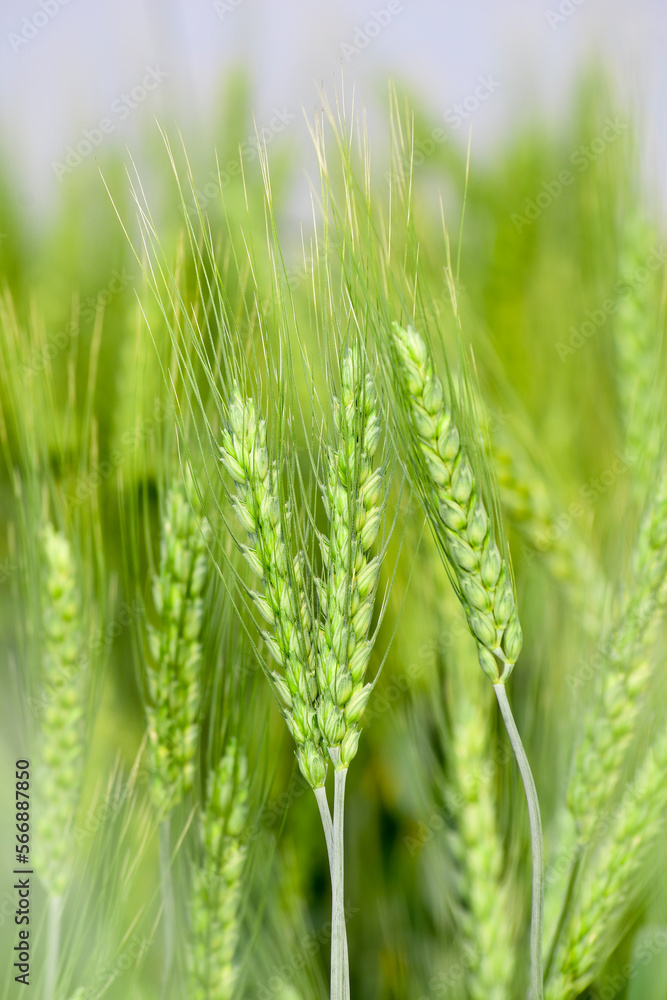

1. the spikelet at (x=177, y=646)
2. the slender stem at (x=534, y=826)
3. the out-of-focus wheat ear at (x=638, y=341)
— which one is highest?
the out-of-focus wheat ear at (x=638, y=341)

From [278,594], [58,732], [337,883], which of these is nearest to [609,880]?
[337,883]

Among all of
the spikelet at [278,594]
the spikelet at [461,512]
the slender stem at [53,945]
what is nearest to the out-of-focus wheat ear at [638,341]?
the spikelet at [461,512]

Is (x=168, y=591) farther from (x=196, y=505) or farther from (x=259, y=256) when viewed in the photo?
(x=259, y=256)

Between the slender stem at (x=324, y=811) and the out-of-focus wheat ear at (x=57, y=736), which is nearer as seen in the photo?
the slender stem at (x=324, y=811)

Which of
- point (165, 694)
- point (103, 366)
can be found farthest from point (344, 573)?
point (103, 366)

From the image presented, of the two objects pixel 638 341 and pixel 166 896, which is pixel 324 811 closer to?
pixel 166 896

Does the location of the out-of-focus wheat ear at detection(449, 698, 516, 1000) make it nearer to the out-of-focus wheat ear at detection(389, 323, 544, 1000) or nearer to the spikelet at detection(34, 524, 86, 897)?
the out-of-focus wheat ear at detection(389, 323, 544, 1000)

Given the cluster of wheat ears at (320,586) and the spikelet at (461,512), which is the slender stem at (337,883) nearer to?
the cluster of wheat ears at (320,586)
